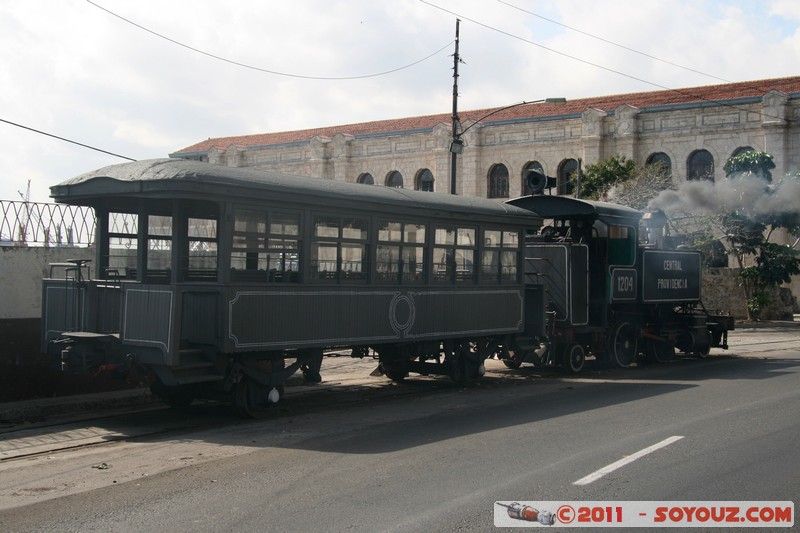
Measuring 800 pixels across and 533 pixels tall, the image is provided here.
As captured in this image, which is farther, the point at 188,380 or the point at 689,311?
the point at 689,311

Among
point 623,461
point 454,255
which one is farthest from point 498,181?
point 623,461

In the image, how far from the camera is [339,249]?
12.5m

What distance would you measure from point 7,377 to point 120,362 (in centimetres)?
244

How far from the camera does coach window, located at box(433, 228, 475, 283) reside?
46.8ft

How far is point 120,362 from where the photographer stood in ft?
36.3

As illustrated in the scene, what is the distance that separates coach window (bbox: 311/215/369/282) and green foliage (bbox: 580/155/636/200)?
29.6 metres

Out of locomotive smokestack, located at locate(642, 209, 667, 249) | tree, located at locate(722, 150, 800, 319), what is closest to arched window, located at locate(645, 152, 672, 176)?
tree, located at locate(722, 150, 800, 319)

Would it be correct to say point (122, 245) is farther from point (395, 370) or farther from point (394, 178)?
point (394, 178)

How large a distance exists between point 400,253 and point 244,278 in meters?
3.05

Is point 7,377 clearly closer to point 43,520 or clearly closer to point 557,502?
point 43,520

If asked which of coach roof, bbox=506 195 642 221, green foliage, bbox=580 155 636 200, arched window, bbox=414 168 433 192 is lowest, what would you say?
coach roof, bbox=506 195 642 221

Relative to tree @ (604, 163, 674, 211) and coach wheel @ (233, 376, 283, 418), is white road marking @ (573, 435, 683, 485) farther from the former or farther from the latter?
tree @ (604, 163, 674, 211)

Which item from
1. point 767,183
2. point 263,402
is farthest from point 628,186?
point 263,402

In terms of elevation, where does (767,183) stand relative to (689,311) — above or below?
above
